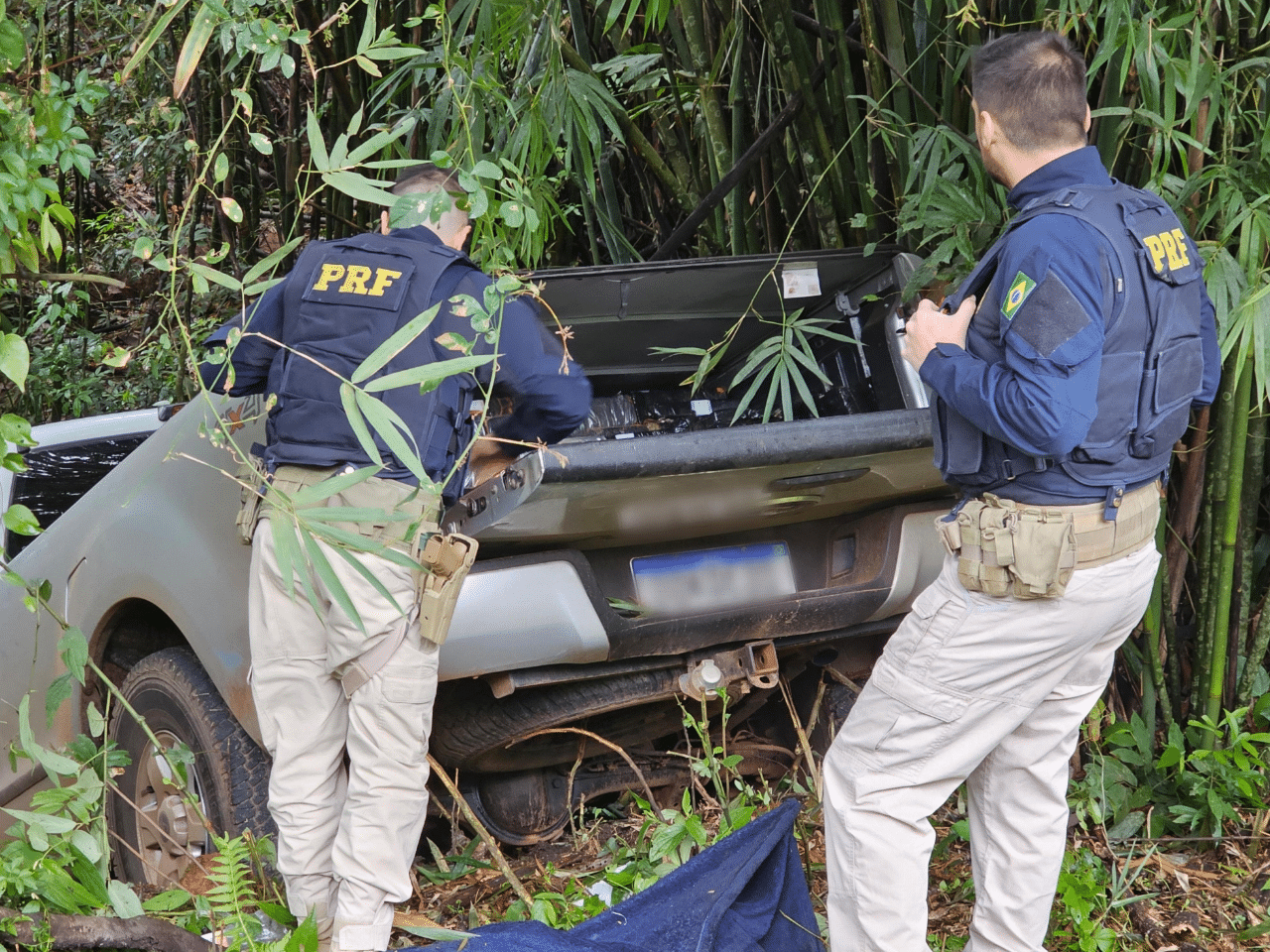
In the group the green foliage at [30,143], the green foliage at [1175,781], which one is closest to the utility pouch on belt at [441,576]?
the green foliage at [30,143]

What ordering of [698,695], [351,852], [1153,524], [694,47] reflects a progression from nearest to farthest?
[1153,524] → [351,852] → [698,695] → [694,47]

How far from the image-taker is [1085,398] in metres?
A: 1.89

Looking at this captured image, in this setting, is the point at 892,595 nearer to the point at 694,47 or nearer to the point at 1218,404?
the point at 1218,404

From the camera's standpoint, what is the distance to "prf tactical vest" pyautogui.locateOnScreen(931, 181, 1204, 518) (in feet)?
6.50

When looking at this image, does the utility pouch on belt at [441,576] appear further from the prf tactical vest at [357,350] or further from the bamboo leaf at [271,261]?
the bamboo leaf at [271,261]

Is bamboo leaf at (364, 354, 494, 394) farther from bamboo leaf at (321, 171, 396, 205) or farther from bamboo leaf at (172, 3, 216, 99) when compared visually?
bamboo leaf at (172, 3, 216, 99)

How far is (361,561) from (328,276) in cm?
52

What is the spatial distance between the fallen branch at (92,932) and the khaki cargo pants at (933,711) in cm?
109

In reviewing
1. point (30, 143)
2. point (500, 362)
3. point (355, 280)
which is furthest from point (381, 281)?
point (30, 143)

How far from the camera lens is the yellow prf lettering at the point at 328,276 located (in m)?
2.31

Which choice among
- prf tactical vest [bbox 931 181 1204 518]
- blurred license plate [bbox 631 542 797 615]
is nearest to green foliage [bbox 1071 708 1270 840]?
blurred license plate [bbox 631 542 797 615]

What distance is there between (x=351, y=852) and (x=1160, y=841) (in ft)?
5.68

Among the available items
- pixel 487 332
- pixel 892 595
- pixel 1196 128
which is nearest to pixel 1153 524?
pixel 892 595

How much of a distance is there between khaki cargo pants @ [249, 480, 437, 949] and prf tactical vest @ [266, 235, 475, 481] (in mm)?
135
